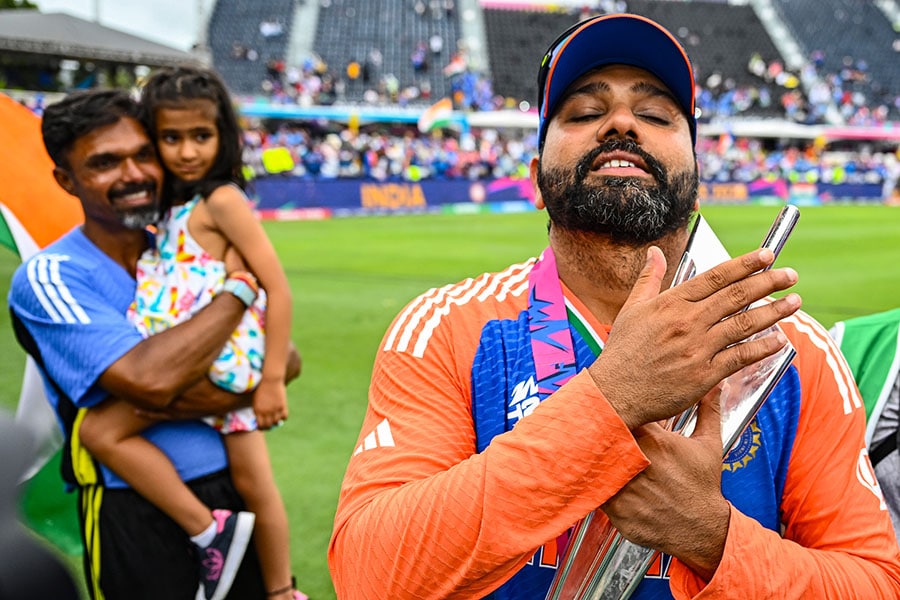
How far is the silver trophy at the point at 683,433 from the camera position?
1.28 metres

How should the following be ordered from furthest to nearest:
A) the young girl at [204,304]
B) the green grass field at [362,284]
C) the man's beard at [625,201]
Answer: the green grass field at [362,284]
the young girl at [204,304]
the man's beard at [625,201]

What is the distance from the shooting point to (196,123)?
282 cm

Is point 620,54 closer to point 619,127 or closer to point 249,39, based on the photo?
point 619,127

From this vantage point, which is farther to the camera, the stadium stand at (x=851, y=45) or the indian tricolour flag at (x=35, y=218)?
the stadium stand at (x=851, y=45)

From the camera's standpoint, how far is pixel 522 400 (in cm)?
150

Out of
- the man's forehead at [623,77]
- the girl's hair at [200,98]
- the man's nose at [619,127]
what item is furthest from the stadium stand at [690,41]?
the man's nose at [619,127]

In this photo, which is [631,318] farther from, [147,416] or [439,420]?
[147,416]

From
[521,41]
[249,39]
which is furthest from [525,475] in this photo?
[521,41]

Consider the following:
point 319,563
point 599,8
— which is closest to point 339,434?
point 319,563

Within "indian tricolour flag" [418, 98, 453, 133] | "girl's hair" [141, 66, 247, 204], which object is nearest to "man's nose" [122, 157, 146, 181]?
"girl's hair" [141, 66, 247, 204]

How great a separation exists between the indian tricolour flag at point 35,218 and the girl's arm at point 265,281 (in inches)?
36.0

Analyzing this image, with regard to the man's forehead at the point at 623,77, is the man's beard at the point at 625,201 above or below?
below

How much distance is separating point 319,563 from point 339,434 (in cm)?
165

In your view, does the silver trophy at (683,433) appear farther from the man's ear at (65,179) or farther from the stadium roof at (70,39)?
the stadium roof at (70,39)
